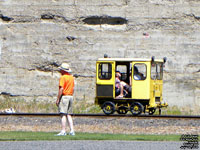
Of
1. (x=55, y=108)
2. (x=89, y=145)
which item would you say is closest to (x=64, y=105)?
(x=89, y=145)

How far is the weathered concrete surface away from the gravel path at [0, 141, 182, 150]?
554 inches

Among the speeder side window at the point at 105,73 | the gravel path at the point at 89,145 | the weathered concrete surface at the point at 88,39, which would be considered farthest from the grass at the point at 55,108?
the gravel path at the point at 89,145

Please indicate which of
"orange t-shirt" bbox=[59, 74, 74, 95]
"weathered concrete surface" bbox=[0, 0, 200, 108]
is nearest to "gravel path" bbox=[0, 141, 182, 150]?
"orange t-shirt" bbox=[59, 74, 74, 95]

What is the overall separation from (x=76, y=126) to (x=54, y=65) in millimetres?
10841

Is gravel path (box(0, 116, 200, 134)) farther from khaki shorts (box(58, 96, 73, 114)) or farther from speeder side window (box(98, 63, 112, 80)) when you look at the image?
khaki shorts (box(58, 96, 73, 114))

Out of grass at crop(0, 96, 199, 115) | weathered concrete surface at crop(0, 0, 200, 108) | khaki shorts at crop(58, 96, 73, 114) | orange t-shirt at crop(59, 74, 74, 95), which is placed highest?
weathered concrete surface at crop(0, 0, 200, 108)

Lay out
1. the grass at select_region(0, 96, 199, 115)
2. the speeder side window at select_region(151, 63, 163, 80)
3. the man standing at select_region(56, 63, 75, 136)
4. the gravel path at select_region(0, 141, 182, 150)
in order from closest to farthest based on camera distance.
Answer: the gravel path at select_region(0, 141, 182, 150) → the man standing at select_region(56, 63, 75, 136) → the speeder side window at select_region(151, 63, 163, 80) → the grass at select_region(0, 96, 199, 115)

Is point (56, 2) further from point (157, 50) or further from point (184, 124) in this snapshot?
point (184, 124)

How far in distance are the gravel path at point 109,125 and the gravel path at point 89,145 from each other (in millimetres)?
3864

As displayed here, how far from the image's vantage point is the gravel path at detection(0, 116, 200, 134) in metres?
15.2

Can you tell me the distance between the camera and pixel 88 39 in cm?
2617

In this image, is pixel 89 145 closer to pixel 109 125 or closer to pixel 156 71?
pixel 109 125

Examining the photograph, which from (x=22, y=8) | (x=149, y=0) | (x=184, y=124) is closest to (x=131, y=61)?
(x=184, y=124)

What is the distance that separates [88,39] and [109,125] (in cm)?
1067
